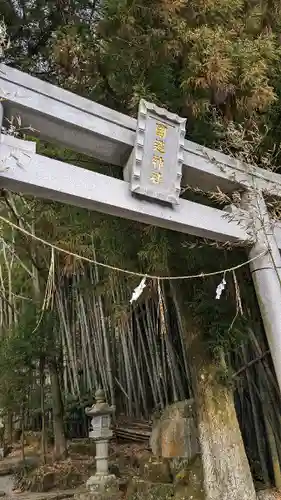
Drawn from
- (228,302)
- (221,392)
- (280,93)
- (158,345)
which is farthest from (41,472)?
(280,93)

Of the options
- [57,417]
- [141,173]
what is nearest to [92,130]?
[141,173]

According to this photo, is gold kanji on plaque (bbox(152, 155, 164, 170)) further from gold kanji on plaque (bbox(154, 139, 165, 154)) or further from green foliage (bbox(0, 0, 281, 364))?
green foliage (bbox(0, 0, 281, 364))

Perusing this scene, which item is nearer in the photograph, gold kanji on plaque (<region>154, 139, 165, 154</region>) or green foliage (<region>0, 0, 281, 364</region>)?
gold kanji on plaque (<region>154, 139, 165, 154</region>)

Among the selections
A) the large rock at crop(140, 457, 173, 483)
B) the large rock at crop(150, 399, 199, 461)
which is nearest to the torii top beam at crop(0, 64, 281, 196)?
the large rock at crop(150, 399, 199, 461)

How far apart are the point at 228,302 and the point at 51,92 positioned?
206 centimetres

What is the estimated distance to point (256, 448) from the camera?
3838 mm

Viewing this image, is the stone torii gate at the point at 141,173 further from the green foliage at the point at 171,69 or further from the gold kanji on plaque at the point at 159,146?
the green foliage at the point at 171,69

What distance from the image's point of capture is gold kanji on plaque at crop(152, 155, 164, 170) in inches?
88.8

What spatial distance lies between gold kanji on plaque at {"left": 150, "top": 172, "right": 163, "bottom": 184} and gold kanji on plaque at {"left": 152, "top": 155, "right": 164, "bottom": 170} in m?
0.03

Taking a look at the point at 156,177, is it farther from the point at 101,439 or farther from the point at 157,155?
the point at 101,439

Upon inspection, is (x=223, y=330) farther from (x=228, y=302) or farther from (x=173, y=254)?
(x=173, y=254)

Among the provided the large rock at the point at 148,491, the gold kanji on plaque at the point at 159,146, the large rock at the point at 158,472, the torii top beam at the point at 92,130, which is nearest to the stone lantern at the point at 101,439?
the large rock at the point at 148,491

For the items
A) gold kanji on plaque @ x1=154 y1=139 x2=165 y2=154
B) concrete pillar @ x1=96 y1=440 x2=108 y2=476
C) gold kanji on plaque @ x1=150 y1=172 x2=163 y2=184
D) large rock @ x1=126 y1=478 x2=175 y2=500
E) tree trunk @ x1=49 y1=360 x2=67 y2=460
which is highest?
gold kanji on plaque @ x1=154 y1=139 x2=165 y2=154

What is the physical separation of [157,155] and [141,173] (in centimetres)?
17
